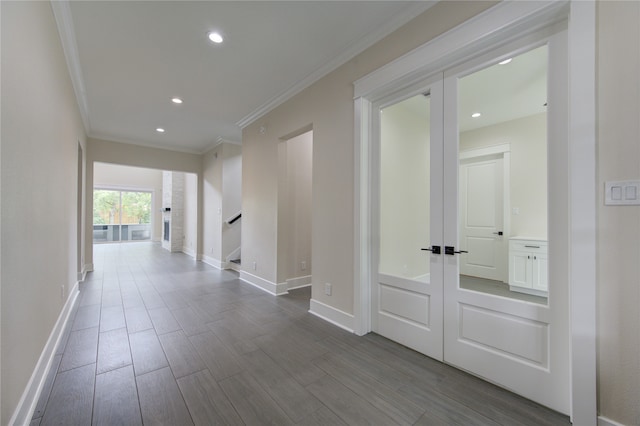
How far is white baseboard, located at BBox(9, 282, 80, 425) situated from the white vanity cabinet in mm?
3039

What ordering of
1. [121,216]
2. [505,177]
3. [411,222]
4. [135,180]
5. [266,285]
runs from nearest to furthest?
[505,177], [411,222], [266,285], [135,180], [121,216]

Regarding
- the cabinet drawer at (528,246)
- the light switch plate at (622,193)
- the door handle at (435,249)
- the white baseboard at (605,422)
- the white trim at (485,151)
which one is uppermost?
the white trim at (485,151)

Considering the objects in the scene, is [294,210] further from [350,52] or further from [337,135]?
[350,52]

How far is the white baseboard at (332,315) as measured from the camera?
2602mm

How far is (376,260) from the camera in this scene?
250 centimetres

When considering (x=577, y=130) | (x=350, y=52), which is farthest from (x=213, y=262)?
(x=577, y=130)

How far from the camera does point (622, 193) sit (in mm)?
1271

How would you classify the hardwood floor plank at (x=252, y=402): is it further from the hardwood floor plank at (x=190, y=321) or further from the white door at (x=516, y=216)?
the white door at (x=516, y=216)

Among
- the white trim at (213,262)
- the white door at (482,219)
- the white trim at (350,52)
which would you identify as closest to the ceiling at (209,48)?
the white trim at (350,52)

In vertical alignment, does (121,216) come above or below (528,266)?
above

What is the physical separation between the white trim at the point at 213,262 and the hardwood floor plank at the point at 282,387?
3.85 meters

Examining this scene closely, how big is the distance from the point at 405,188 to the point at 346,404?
1.79 metres

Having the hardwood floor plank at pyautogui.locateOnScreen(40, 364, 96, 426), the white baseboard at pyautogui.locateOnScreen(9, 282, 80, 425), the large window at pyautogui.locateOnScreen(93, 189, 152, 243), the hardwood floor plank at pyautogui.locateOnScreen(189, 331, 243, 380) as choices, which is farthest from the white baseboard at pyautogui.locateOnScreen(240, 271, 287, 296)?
the large window at pyautogui.locateOnScreen(93, 189, 152, 243)

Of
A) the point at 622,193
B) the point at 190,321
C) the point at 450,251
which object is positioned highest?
the point at 622,193
